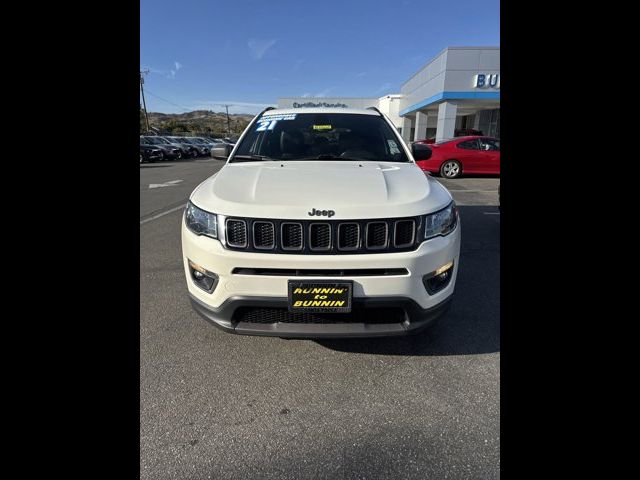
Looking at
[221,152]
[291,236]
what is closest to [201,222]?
[291,236]

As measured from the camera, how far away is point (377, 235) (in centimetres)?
165

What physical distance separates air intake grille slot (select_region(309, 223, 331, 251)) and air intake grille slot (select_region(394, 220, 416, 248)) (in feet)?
1.26

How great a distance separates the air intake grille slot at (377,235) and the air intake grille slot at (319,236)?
0.73ft

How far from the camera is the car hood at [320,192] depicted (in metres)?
1.64

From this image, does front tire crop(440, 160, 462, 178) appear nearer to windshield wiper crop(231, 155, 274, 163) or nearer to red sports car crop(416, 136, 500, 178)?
red sports car crop(416, 136, 500, 178)

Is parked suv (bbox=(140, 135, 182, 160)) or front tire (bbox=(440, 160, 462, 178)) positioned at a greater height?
parked suv (bbox=(140, 135, 182, 160))

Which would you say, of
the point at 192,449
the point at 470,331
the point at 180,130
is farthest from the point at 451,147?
the point at 180,130

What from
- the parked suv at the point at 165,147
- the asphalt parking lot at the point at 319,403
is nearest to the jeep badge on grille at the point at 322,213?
the asphalt parking lot at the point at 319,403

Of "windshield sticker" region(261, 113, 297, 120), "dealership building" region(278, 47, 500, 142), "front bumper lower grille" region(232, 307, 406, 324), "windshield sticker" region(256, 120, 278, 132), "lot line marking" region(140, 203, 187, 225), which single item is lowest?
"lot line marking" region(140, 203, 187, 225)

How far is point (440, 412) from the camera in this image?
5.50ft

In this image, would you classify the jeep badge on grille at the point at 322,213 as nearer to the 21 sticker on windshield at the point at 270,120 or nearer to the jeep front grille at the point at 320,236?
the jeep front grille at the point at 320,236

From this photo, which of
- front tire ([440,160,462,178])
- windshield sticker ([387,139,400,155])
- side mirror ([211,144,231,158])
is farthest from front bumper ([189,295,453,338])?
front tire ([440,160,462,178])

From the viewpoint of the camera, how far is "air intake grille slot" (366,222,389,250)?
5.37 ft
